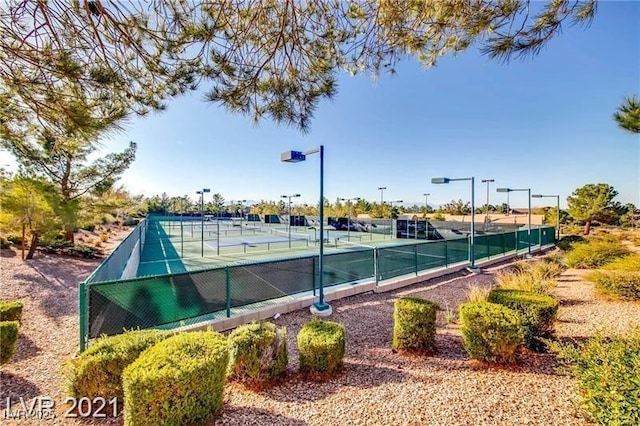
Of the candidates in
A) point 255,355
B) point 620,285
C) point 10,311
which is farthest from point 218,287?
point 620,285

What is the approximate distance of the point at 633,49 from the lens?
4730mm

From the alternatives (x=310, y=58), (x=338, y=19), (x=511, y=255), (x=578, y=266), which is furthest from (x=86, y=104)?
(x=511, y=255)

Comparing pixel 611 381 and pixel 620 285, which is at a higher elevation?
pixel 611 381

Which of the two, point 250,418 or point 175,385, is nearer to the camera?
point 175,385

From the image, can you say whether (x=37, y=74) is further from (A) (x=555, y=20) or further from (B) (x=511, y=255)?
(B) (x=511, y=255)

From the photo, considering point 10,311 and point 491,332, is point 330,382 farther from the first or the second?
point 10,311

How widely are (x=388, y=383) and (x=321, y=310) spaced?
2783 millimetres

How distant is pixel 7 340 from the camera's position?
3.47 metres

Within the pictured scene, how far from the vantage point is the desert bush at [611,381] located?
1.93 metres

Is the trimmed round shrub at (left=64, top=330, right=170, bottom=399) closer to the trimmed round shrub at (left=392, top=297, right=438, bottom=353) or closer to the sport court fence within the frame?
the sport court fence

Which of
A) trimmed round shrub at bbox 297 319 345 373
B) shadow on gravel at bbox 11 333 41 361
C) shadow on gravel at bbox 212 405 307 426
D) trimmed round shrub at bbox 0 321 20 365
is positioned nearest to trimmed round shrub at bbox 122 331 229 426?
shadow on gravel at bbox 212 405 307 426

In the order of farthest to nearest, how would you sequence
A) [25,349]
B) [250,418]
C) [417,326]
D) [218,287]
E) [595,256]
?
1. [595,256]
2. [218,287]
3. [25,349]
4. [417,326]
5. [250,418]

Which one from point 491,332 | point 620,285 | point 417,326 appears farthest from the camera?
point 620,285

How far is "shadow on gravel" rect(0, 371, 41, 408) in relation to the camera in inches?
116
